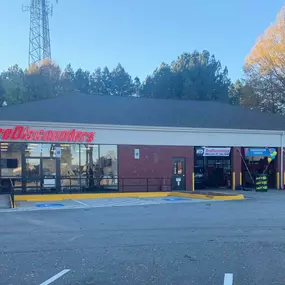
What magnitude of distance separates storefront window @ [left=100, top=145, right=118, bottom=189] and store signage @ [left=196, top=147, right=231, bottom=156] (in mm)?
6009

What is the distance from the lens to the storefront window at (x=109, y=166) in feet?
79.6

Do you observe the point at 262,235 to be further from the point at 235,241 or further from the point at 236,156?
the point at 236,156

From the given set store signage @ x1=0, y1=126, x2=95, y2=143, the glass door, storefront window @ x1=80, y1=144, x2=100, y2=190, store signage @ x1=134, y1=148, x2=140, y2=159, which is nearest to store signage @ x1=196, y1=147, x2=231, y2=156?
store signage @ x1=134, y1=148, x2=140, y2=159

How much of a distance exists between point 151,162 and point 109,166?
2814 mm

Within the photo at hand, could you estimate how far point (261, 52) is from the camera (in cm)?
3588

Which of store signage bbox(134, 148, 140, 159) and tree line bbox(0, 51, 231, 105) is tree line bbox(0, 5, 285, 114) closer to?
tree line bbox(0, 51, 231, 105)

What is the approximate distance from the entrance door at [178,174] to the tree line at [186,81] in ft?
52.0

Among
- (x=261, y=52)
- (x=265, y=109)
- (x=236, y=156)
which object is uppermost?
(x=261, y=52)

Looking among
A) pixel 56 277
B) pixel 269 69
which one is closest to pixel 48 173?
pixel 56 277

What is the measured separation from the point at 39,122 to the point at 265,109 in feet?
83.8

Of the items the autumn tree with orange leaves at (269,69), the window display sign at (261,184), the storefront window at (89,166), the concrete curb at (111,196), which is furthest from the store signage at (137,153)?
the autumn tree with orange leaves at (269,69)

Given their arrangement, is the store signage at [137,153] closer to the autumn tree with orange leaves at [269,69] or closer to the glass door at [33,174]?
the glass door at [33,174]

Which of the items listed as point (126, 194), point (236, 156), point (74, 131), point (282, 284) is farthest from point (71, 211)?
point (236, 156)

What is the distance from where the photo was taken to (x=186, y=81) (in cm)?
5422
